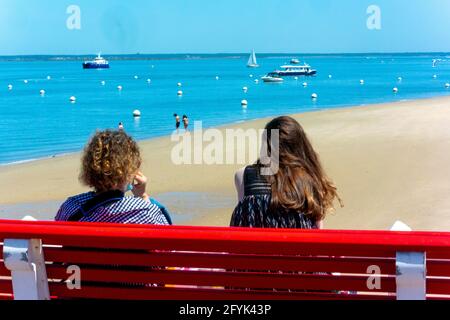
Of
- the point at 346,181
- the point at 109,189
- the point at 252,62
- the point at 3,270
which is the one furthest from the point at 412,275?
the point at 252,62

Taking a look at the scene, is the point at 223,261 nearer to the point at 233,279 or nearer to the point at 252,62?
the point at 233,279

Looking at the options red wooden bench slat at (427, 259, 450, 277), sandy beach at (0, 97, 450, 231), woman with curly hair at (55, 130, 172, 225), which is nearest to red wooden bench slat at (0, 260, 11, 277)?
woman with curly hair at (55, 130, 172, 225)

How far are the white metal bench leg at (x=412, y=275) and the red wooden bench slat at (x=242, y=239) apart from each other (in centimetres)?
3

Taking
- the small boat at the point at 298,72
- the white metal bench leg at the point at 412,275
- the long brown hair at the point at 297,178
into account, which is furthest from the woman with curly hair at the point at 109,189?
the small boat at the point at 298,72

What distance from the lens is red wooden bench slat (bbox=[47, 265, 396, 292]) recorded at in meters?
2.56

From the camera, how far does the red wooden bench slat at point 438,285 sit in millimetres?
2479

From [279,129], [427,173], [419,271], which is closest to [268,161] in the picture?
[279,129]

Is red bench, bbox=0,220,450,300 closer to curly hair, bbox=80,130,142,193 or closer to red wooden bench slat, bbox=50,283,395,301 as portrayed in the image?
red wooden bench slat, bbox=50,283,395,301

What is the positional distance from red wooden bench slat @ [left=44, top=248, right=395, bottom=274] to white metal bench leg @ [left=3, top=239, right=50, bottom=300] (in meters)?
0.05

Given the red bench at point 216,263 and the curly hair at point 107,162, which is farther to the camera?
the curly hair at point 107,162

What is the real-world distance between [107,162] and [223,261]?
896mm

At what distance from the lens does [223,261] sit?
2.58 m

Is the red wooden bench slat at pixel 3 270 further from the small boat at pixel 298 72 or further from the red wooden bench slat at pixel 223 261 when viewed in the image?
the small boat at pixel 298 72
